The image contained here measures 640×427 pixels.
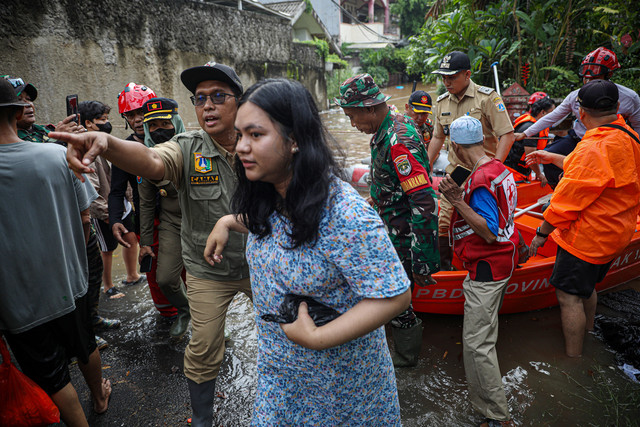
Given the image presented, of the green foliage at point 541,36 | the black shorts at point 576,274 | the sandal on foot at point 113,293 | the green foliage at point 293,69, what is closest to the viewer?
the black shorts at point 576,274

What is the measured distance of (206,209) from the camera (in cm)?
228

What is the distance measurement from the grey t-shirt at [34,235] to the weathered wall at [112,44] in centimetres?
578

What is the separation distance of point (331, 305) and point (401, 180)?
4.94ft

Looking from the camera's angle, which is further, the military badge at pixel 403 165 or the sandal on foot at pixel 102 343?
the sandal on foot at pixel 102 343

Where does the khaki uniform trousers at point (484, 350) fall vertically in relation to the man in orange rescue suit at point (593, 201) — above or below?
below

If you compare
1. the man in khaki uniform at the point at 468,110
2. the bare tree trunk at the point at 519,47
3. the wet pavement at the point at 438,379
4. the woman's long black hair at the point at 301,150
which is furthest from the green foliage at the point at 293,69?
the woman's long black hair at the point at 301,150

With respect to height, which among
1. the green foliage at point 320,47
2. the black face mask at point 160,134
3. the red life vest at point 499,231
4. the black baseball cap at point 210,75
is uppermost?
the green foliage at point 320,47

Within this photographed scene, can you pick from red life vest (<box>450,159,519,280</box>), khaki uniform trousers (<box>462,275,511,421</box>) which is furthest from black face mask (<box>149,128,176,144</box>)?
khaki uniform trousers (<box>462,275,511,421</box>)

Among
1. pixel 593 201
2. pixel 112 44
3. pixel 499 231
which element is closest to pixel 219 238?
pixel 499 231

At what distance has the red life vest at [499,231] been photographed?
2316 mm

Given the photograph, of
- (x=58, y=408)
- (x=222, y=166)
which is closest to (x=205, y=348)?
(x=58, y=408)

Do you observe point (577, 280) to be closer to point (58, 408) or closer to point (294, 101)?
point (294, 101)

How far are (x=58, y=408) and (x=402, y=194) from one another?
8.15 feet

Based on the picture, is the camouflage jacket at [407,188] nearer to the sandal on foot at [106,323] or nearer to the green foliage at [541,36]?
the sandal on foot at [106,323]
